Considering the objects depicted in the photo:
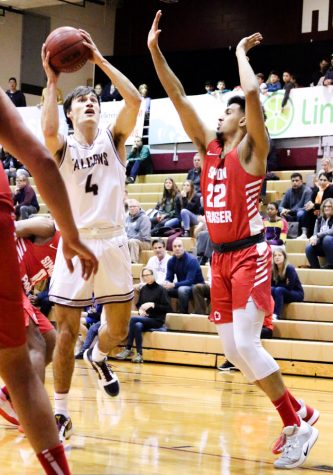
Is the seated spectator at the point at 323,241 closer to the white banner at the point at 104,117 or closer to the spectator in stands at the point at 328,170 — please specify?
the spectator in stands at the point at 328,170

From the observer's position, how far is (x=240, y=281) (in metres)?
5.04

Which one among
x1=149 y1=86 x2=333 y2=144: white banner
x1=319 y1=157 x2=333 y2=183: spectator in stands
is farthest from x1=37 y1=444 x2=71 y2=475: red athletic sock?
x1=149 y1=86 x2=333 y2=144: white banner

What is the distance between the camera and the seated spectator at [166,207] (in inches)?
606

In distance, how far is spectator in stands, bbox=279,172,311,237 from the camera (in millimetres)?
13992

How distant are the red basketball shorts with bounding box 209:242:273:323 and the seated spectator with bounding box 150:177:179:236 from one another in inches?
396

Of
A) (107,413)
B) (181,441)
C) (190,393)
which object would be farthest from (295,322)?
(181,441)

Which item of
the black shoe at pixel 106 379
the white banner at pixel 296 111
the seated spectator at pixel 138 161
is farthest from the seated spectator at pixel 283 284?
the seated spectator at pixel 138 161

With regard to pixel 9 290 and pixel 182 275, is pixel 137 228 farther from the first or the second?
pixel 9 290

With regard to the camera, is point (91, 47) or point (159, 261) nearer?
point (91, 47)

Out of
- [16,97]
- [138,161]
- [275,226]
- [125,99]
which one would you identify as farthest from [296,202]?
[16,97]

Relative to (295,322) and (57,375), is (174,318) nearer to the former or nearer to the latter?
(295,322)

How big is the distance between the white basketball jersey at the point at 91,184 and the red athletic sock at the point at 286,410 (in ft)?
5.35

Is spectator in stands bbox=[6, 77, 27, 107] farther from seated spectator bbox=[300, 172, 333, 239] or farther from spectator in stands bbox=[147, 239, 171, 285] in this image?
seated spectator bbox=[300, 172, 333, 239]

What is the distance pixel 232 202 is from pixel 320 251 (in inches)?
309
